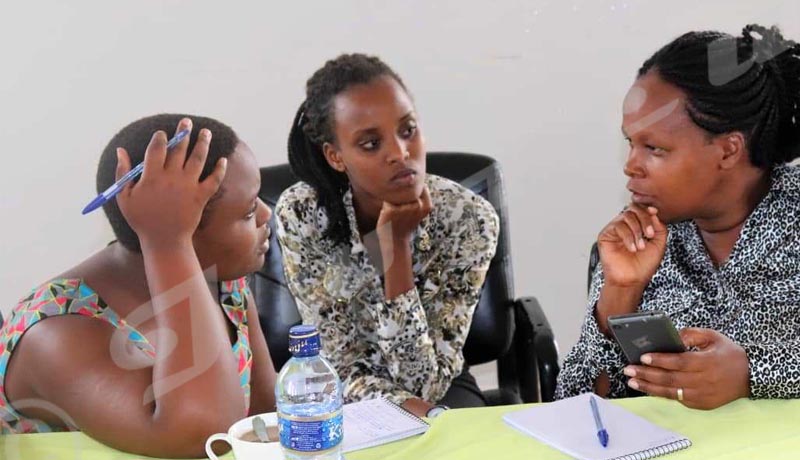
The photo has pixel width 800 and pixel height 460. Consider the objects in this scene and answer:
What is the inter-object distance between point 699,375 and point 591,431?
18 cm

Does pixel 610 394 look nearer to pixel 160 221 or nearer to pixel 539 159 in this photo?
pixel 160 221

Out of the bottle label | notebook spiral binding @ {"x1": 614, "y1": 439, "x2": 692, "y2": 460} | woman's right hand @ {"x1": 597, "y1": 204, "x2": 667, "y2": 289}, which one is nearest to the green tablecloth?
notebook spiral binding @ {"x1": 614, "y1": 439, "x2": 692, "y2": 460}

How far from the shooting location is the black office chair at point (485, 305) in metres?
1.83

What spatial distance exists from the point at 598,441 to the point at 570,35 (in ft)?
5.37

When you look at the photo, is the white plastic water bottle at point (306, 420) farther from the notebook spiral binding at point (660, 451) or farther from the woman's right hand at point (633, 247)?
the woman's right hand at point (633, 247)

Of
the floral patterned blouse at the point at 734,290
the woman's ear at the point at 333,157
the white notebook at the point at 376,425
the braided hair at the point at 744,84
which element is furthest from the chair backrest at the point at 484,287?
the white notebook at the point at 376,425

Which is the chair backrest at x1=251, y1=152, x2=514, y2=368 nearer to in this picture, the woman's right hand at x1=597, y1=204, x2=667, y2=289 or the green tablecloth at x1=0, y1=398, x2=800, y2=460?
the woman's right hand at x1=597, y1=204, x2=667, y2=289

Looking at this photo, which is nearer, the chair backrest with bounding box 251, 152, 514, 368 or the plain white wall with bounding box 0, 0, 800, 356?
the chair backrest with bounding box 251, 152, 514, 368

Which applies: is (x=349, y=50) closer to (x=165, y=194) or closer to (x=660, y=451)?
(x=165, y=194)

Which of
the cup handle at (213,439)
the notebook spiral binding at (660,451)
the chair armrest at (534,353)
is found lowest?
the chair armrest at (534,353)

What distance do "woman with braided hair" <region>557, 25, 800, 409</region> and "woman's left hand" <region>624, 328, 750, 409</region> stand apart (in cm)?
13

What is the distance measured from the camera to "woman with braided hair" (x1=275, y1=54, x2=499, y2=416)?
1.70 meters

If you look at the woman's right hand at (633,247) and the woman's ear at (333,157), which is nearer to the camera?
the woman's right hand at (633,247)

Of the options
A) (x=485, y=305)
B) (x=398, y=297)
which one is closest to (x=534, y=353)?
(x=485, y=305)
